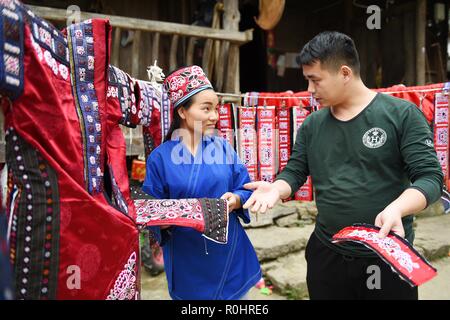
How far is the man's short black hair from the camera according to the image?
5.85ft

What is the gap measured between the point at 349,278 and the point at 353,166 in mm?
559

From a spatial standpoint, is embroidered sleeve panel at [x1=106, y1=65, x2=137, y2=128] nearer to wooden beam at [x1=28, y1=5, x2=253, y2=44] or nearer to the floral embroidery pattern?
the floral embroidery pattern

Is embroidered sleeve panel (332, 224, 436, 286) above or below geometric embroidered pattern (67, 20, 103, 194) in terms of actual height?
below

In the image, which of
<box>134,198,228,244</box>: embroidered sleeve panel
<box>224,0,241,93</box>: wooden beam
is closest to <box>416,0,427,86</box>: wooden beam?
<box>224,0,241,93</box>: wooden beam

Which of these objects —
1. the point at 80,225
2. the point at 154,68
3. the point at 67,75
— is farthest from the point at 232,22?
the point at 80,225

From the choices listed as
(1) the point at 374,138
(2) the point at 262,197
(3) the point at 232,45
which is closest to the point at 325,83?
(1) the point at 374,138

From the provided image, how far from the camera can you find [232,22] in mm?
4703

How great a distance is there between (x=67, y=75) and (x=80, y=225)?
55cm

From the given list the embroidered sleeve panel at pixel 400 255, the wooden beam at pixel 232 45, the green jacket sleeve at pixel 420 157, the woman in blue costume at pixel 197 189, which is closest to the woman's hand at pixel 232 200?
the woman in blue costume at pixel 197 189

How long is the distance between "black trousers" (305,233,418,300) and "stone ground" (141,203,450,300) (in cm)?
227

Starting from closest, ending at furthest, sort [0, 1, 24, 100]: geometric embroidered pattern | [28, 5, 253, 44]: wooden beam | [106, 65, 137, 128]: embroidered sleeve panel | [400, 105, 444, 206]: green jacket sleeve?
1. [0, 1, 24, 100]: geometric embroidered pattern
2. [400, 105, 444, 206]: green jacket sleeve
3. [106, 65, 137, 128]: embroidered sleeve panel
4. [28, 5, 253, 44]: wooden beam

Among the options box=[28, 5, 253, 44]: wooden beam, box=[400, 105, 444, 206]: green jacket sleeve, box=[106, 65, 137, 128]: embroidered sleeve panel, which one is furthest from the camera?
box=[28, 5, 253, 44]: wooden beam

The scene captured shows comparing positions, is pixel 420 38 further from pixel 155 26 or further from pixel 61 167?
pixel 61 167

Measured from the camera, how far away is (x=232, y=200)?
1.93 metres
